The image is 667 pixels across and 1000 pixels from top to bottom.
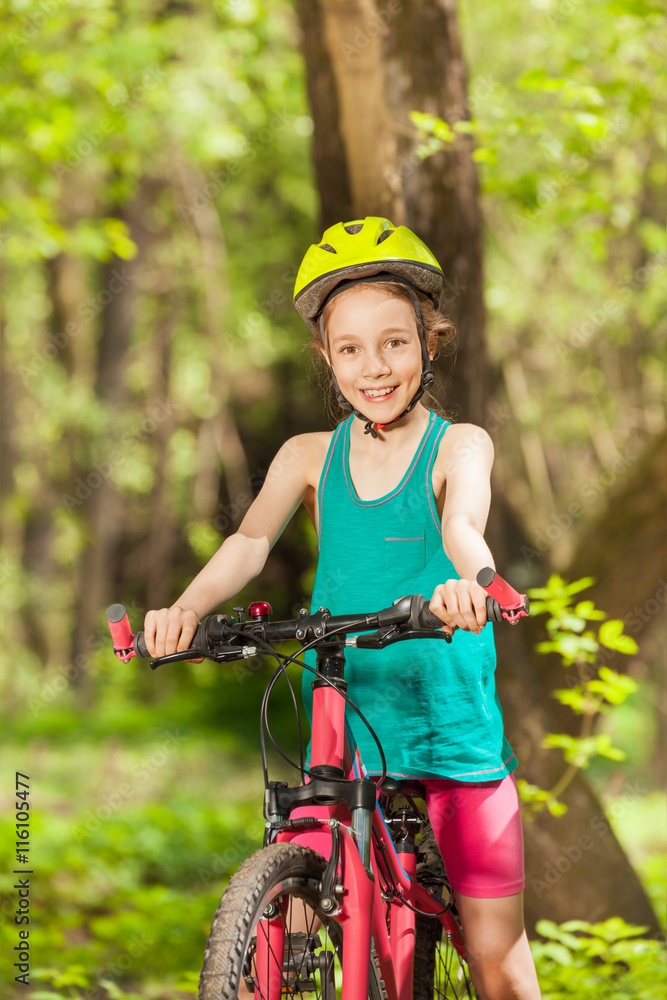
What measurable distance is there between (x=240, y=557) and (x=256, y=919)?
2.99ft

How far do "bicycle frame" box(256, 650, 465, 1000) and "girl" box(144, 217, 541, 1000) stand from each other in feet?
0.59

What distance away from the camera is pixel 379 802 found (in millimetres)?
2289

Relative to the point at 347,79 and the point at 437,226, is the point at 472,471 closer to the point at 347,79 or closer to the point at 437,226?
the point at 437,226

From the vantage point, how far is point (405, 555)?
2.34m

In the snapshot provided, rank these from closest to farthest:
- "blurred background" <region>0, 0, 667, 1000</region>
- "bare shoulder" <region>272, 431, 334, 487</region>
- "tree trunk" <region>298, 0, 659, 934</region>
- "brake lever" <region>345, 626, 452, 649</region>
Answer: "brake lever" <region>345, 626, 452, 649</region>
"bare shoulder" <region>272, 431, 334, 487</region>
"tree trunk" <region>298, 0, 659, 934</region>
"blurred background" <region>0, 0, 667, 1000</region>

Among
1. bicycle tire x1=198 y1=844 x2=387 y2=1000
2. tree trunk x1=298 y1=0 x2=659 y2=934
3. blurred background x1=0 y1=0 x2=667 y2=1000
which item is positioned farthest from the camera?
blurred background x1=0 y1=0 x2=667 y2=1000

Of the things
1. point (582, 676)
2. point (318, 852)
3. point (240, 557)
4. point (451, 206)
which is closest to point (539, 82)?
point (451, 206)

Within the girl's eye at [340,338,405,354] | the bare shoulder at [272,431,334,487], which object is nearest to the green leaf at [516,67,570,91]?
the girl's eye at [340,338,405,354]

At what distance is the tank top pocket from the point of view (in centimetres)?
234

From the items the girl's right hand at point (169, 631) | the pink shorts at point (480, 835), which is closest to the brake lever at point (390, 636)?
the girl's right hand at point (169, 631)

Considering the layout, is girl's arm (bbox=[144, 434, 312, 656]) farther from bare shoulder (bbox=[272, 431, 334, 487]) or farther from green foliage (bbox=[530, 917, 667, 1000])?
green foliage (bbox=[530, 917, 667, 1000])

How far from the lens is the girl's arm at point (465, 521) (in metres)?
1.77

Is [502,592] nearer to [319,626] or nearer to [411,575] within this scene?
[319,626]

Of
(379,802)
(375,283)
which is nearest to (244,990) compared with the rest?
(379,802)
